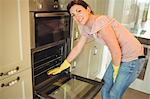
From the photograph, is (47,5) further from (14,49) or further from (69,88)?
(69,88)

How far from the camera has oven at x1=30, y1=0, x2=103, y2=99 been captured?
1.40 m

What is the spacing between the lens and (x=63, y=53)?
1.79m

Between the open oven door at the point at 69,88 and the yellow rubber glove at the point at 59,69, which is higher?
the yellow rubber glove at the point at 59,69

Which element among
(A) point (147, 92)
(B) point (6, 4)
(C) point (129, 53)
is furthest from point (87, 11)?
(A) point (147, 92)

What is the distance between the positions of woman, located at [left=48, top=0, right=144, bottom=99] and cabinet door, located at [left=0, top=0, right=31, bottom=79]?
0.37 meters

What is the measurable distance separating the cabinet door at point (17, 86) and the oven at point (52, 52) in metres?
A: 0.08

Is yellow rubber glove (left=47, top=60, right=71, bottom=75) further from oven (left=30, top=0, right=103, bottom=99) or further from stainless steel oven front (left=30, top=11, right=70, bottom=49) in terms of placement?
stainless steel oven front (left=30, top=11, right=70, bottom=49)

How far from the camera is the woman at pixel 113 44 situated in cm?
130

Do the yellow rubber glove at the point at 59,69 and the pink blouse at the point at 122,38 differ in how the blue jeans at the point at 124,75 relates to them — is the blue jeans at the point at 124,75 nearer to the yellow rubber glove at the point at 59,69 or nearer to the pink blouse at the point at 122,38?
the pink blouse at the point at 122,38

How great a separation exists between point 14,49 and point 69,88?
743 mm

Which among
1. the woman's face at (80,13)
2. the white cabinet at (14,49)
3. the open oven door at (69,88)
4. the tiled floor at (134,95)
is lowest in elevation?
the tiled floor at (134,95)

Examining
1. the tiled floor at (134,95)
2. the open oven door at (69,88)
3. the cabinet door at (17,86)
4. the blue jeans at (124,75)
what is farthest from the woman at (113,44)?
the tiled floor at (134,95)

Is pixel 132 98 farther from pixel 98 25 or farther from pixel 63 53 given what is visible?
pixel 98 25

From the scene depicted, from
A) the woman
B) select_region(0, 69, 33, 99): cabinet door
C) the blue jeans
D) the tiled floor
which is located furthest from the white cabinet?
Answer: the tiled floor
